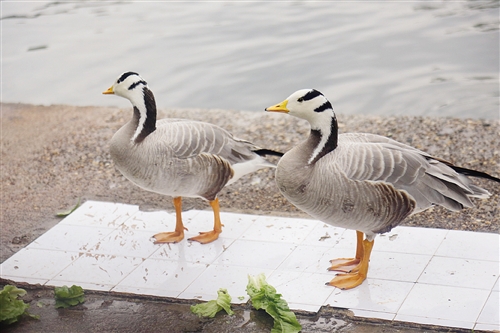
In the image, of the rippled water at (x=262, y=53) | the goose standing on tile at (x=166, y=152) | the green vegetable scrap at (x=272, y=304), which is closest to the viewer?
the green vegetable scrap at (x=272, y=304)

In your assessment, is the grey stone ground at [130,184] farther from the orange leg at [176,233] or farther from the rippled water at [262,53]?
the rippled water at [262,53]

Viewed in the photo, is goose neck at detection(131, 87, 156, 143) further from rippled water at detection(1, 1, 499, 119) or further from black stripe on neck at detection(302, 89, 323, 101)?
rippled water at detection(1, 1, 499, 119)

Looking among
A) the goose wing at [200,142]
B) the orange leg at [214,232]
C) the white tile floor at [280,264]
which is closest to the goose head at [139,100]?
Answer: the goose wing at [200,142]

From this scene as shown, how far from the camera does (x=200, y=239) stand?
6312 millimetres

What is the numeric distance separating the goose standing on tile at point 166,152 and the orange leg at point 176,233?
310 millimetres

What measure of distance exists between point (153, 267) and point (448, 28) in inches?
466

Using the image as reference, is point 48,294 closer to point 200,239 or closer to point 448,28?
point 200,239

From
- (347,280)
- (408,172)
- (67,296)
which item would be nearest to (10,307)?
(67,296)

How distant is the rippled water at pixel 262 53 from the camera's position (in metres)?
12.9

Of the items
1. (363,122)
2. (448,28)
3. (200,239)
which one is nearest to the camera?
(200,239)

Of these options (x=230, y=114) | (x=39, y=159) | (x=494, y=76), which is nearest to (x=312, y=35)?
(x=494, y=76)

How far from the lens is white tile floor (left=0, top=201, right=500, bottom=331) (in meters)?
5.14

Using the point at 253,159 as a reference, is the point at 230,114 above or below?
below

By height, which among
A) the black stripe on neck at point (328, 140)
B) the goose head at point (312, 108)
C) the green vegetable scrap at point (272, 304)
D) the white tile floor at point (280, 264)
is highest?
the goose head at point (312, 108)
